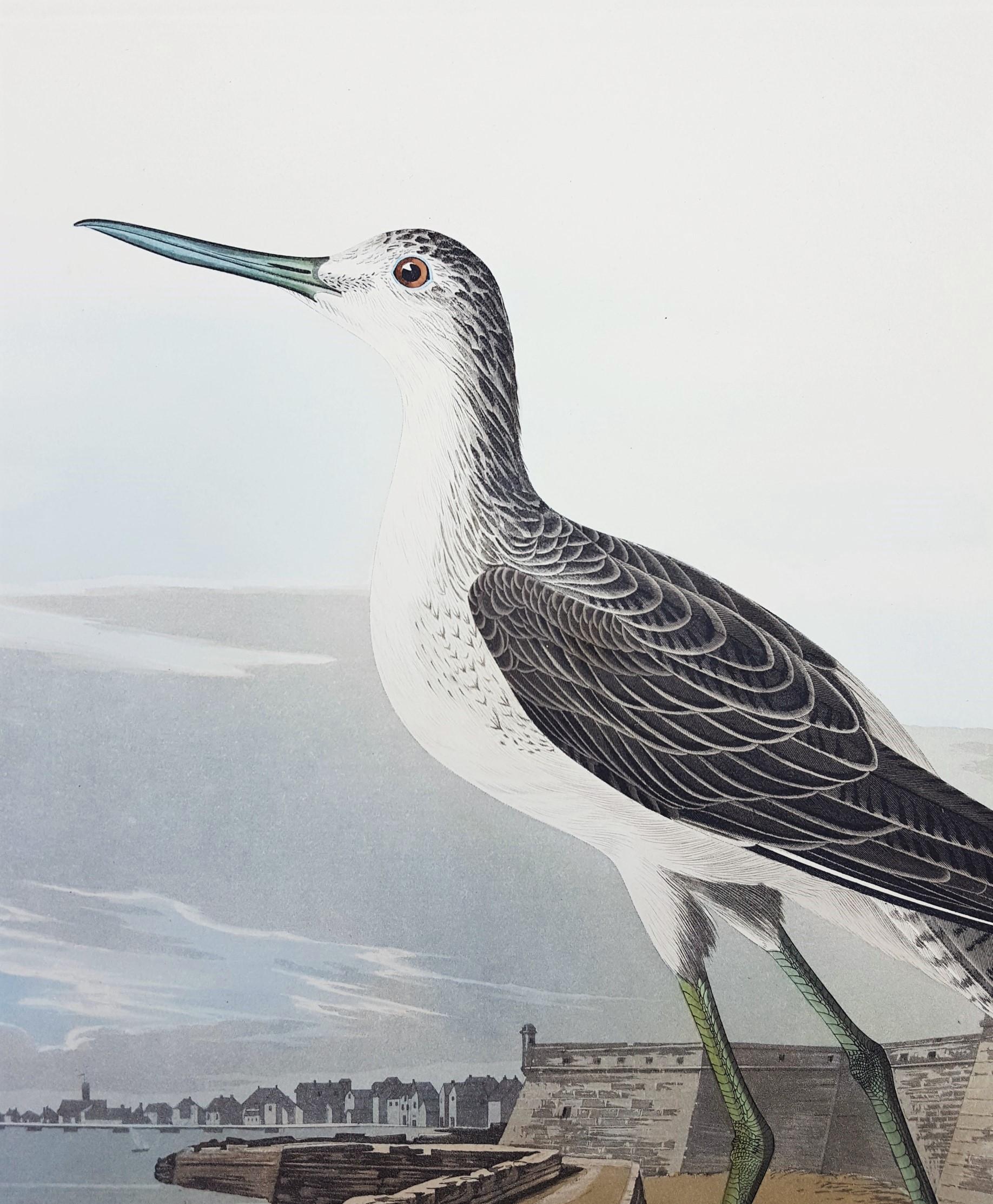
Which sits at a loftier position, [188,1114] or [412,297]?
[412,297]

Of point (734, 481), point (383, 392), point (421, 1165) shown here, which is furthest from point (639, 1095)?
point (383, 392)

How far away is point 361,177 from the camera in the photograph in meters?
1.83

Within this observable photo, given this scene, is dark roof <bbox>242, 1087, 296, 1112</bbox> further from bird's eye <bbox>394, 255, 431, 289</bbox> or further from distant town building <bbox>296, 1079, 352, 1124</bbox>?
bird's eye <bbox>394, 255, 431, 289</bbox>

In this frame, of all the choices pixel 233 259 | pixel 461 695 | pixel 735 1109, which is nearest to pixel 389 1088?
pixel 735 1109

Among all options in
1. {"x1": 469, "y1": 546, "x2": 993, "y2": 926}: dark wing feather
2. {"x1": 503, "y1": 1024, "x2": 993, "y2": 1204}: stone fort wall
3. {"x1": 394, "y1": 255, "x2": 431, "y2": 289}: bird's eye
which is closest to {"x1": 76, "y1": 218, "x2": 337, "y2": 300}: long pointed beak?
{"x1": 394, "y1": 255, "x2": 431, "y2": 289}: bird's eye

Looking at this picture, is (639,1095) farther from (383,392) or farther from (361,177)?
(361,177)

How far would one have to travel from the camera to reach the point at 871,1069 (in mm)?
1684

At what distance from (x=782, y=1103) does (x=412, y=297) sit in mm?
1512

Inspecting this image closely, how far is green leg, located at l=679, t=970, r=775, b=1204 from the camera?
1.67 meters

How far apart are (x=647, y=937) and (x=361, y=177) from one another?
1.45 meters

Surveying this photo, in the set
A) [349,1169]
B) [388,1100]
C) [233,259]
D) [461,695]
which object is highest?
[233,259]

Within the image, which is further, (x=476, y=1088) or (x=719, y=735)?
(x=476, y=1088)

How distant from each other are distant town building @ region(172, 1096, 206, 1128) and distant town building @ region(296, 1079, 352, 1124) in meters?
0.17

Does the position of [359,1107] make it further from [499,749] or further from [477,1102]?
[499,749]
